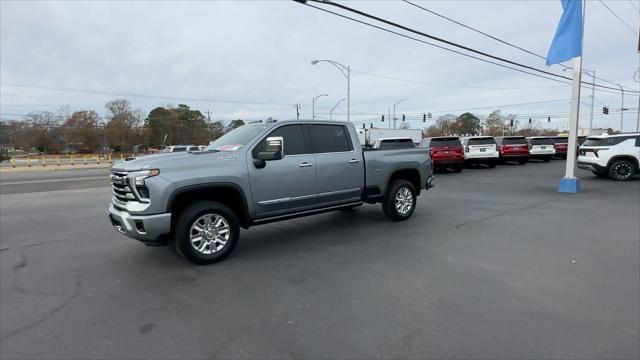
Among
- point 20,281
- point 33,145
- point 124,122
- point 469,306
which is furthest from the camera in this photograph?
point 33,145

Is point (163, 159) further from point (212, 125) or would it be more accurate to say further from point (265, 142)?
point (212, 125)

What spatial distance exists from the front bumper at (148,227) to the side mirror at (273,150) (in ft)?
4.76

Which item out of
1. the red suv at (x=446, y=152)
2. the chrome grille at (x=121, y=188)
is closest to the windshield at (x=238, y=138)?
the chrome grille at (x=121, y=188)

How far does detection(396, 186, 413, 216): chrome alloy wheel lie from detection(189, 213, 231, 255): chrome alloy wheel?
3.61 m

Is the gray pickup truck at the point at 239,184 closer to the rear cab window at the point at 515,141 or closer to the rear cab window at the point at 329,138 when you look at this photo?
the rear cab window at the point at 329,138

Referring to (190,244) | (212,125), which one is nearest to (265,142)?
(190,244)

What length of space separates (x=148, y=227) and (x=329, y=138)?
3.19 metres

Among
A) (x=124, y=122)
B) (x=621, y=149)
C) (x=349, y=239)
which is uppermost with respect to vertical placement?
(x=124, y=122)

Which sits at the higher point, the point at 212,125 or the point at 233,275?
the point at 212,125

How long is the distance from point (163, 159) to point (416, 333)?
3596 millimetres

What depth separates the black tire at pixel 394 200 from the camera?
7.09m

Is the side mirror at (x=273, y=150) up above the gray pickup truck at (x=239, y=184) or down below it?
above

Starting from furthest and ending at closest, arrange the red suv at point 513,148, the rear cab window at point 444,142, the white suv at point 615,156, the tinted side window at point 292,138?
the red suv at point 513,148 < the rear cab window at point 444,142 < the white suv at point 615,156 < the tinted side window at point 292,138

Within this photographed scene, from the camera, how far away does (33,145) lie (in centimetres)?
8962
